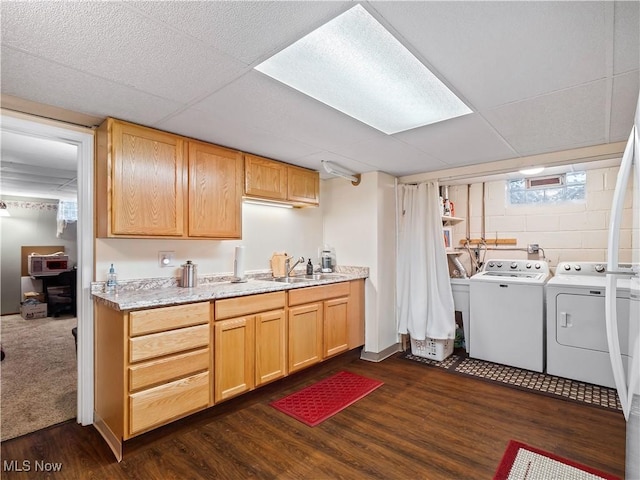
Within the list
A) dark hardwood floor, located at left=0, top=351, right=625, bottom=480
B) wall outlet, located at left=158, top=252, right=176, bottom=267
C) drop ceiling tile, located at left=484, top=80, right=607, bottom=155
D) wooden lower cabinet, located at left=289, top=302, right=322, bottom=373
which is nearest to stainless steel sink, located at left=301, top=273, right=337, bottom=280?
wooden lower cabinet, located at left=289, top=302, right=322, bottom=373

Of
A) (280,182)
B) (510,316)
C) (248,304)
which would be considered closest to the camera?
(248,304)

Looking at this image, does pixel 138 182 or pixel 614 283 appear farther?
pixel 138 182

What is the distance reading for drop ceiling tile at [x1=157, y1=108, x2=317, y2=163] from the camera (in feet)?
7.11

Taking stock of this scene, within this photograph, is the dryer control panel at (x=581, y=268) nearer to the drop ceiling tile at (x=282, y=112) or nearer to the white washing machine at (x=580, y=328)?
the white washing machine at (x=580, y=328)

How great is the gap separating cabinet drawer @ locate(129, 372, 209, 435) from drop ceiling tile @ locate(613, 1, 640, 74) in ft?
8.95

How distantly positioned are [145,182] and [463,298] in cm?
344

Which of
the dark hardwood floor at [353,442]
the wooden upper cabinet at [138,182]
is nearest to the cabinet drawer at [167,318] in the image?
the wooden upper cabinet at [138,182]

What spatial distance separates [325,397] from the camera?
8.82 feet

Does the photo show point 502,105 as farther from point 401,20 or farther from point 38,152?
point 38,152

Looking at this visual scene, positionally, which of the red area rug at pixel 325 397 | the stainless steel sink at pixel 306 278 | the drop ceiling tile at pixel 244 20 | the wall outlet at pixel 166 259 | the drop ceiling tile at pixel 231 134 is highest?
the drop ceiling tile at pixel 244 20

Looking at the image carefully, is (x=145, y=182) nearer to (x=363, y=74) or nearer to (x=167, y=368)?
(x=167, y=368)

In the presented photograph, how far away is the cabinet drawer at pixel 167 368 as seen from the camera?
1898 millimetres

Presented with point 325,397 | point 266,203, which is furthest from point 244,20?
point 325,397

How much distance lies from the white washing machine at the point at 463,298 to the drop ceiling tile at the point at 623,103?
192 cm
